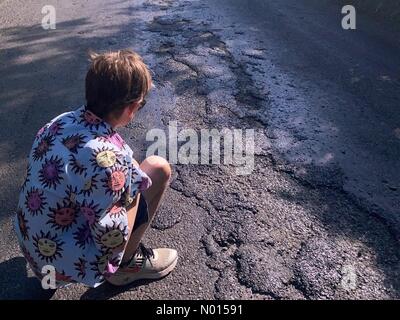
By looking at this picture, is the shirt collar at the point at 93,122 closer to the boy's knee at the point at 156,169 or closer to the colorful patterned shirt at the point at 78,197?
the colorful patterned shirt at the point at 78,197

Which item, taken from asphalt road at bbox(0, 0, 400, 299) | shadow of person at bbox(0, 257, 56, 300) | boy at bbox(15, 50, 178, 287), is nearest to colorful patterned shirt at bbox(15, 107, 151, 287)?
boy at bbox(15, 50, 178, 287)

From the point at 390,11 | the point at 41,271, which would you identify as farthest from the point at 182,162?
the point at 390,11

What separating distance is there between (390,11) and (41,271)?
6871 millimetres

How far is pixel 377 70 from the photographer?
5129 millimetres

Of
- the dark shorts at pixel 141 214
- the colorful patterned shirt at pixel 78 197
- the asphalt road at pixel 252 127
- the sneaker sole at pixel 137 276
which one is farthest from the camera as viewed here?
the asphalt road at pixel 252 127

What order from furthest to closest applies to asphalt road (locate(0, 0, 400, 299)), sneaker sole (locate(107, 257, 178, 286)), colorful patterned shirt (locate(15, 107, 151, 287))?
asphalt road (locate(0, 0, 400, 299))
sneaker sole (locate(107, 257, 178, 286))
colorful patterned shirt (locate(15, 107, 151, 287))

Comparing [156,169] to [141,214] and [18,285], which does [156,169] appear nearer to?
[141,214]

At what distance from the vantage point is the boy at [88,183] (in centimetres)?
184

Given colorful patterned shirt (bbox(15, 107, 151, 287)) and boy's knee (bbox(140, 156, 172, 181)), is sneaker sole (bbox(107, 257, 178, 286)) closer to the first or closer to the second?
colorful patterned shirt (bbox(15, 107, 151, 287))

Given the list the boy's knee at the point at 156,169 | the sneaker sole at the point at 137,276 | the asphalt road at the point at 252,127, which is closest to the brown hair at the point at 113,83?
the boy's knee at the point at 156,169

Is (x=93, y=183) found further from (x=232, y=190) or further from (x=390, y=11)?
(x=390, y=11)

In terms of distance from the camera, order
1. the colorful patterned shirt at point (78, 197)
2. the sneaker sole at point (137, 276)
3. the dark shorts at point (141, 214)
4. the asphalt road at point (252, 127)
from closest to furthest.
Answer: the colorful patterned shirt at point (78, 197), the dark shorts at point (141, 214), the sneaker sole at point (137, 276), the asphalt road at point (252, 127)

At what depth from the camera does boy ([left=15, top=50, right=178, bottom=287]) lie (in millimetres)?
1836

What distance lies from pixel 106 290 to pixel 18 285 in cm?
48
